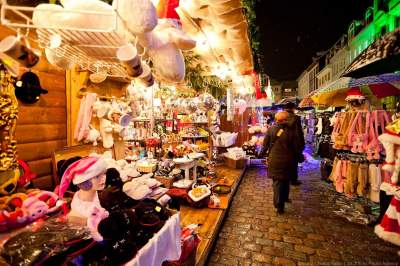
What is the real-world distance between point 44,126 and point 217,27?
2217 millimetres

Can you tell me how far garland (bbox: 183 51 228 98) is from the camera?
438cm

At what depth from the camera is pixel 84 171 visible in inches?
60.7

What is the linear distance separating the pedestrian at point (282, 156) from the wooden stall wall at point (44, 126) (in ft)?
12.2

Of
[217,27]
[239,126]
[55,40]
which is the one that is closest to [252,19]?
[217,27]

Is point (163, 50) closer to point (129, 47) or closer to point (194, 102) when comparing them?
point (129, 47)

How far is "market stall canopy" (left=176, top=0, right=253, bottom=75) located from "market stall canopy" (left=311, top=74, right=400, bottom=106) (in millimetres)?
2577

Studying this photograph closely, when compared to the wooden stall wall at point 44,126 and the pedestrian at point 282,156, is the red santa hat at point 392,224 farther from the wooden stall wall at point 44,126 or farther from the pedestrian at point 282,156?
the wooden stall wall at point 44,126

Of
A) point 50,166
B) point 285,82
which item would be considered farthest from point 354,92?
point 285,82

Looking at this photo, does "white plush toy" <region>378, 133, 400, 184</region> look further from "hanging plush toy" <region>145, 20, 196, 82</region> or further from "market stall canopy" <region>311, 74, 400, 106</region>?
"hanging plush toy" <region>145, 20, 196, 82</region>

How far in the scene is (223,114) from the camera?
31.7 ft

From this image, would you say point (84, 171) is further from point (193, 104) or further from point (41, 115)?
point (193, 104)

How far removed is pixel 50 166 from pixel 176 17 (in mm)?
1871

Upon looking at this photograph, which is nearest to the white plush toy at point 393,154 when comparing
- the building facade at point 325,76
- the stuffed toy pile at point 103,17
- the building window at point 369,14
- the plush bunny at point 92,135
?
the stuffed toy pile at point 103,17

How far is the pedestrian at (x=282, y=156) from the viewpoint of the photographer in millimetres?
4438
